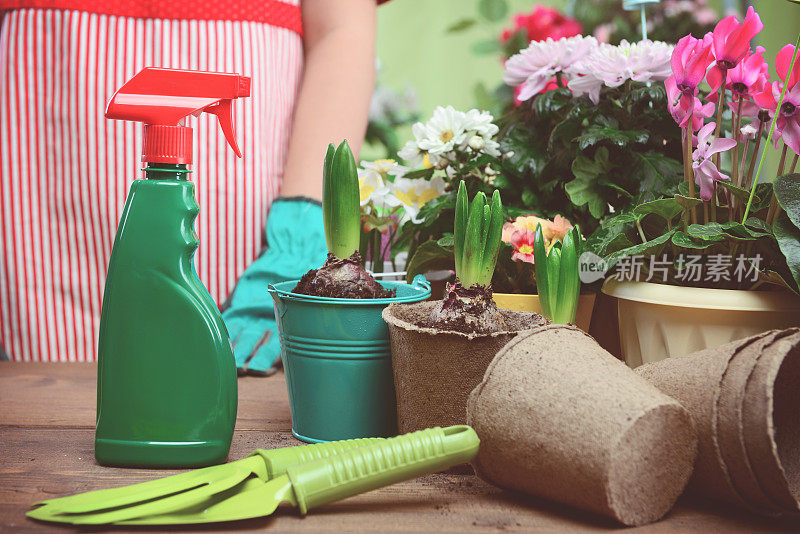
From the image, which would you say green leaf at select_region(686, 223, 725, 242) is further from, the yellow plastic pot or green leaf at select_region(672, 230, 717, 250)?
the yellow plastic pot

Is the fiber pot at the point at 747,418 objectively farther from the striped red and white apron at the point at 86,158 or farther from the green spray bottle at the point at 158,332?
the striped red and white apron at the point at 86,158

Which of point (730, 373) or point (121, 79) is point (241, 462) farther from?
point (121, 79)

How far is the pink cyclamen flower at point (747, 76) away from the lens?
22.0 inches

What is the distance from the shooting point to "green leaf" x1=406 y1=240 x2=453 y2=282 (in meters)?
0.73

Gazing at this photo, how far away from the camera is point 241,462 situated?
467mm

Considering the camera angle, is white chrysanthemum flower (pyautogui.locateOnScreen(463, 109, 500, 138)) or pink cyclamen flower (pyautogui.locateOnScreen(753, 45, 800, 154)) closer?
pink cyclamen flower (pyautogui.locateOnScreen(753, 45, 800, 154))

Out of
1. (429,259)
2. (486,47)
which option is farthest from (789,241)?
(486,47)

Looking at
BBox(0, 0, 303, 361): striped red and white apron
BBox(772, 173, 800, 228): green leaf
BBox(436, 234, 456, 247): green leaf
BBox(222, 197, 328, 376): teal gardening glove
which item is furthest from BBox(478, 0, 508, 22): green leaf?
BBox(772, 173, 800, 228): green leaf

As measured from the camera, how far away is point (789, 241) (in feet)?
1.75

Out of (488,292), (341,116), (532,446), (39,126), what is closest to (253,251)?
(341,116)

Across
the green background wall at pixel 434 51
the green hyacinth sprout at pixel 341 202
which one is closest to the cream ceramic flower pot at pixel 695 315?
the green hyacinth sprout at pixel 341 202

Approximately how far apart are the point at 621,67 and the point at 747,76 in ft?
0.59

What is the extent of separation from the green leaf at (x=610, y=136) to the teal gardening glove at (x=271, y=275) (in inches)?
15.0

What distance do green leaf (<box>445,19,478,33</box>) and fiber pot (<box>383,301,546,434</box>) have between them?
1.68m
